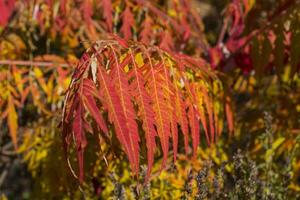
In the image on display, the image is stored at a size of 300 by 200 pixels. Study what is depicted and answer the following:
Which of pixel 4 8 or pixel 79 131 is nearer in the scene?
pixel 79 131

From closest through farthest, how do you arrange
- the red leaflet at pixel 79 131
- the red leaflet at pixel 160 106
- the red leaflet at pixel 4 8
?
the red leaflet at pixel 79 131 → the red leaflet at pixel 160 106 → the red leaflet at pixel 4 8

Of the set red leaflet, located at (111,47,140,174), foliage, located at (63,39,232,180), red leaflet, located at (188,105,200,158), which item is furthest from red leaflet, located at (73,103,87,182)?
red leaflet, located at (188,105,200,158)

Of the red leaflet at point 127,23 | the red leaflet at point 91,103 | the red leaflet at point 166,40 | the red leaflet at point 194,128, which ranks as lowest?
the red leaflet at point 194,128

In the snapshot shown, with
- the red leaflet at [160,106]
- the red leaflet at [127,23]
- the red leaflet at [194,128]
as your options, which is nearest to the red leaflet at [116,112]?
the red leaflet at [160,106]

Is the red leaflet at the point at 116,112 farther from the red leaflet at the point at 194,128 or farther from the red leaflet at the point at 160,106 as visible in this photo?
the red leaflet at the point at 194,128

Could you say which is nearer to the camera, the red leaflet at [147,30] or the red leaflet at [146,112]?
the red leaflet at [146,112]

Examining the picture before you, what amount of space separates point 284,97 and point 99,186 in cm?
99

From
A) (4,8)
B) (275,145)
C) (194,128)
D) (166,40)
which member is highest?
(4,8)

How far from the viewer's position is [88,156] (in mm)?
2350

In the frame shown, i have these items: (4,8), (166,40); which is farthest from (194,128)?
(4,8)

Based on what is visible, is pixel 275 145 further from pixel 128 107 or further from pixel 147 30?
pixel 128 107

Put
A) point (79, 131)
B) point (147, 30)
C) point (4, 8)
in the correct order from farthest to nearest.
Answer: point (147, 30)
point (4, 8)
point (79, 131)

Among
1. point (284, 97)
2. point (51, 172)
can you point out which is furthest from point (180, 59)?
point (284, 97)

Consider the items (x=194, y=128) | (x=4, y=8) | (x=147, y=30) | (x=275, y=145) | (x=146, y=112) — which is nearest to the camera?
(x=146, y=112)
